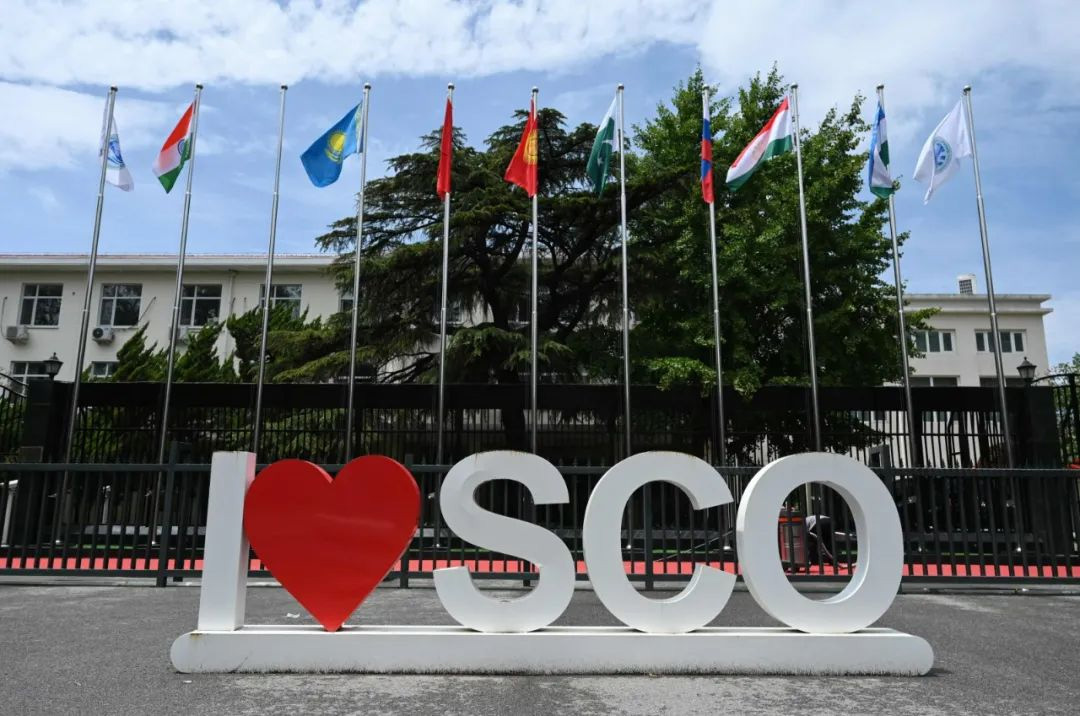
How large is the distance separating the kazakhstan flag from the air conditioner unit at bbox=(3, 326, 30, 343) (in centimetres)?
2444

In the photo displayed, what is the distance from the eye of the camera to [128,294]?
110ft

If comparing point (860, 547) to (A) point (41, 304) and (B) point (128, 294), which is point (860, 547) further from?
(A) point (41, 304)

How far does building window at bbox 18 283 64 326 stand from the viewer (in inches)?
1316

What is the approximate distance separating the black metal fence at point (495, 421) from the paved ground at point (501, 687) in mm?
8961

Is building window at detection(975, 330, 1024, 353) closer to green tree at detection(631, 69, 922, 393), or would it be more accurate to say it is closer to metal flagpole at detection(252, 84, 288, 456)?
green tree at detection(631, 69, 922, 393)

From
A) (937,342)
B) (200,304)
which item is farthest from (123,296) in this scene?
(937,342)

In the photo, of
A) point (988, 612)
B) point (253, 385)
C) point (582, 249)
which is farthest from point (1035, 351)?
point (253, 385)

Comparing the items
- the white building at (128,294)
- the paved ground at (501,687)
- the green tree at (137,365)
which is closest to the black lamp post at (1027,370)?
the paved ground at (501,687)

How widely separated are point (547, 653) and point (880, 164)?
1357cm

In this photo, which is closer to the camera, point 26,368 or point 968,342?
point 26,368

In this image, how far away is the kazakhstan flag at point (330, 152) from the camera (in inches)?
614

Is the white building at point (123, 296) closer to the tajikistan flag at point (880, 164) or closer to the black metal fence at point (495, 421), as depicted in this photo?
the black metal fence at point (495, 421)

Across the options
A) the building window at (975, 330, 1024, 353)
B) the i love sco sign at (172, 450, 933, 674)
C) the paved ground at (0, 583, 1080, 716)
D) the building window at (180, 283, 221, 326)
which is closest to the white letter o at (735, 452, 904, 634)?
the i love sco sign at (172, 450, 933, 674)

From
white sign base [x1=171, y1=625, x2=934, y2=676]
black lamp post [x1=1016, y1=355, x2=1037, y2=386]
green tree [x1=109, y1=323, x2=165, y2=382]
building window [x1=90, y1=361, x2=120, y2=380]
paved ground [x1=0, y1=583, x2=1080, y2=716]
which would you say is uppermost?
building window [x1=90, y1=361, x2=120, y2=380]
